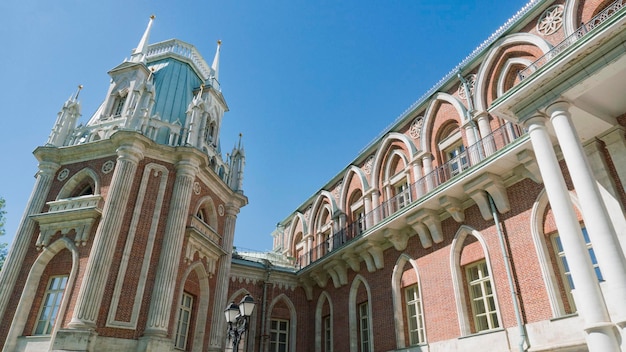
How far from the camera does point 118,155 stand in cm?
1557

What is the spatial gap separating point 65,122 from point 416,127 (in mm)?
15304

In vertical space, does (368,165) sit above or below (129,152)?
above

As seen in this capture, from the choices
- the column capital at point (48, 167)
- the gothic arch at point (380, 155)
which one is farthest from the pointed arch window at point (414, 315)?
the column capital at point (48, 167)

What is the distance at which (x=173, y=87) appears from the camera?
19.9 meters

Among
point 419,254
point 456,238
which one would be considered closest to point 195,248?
point 419,254

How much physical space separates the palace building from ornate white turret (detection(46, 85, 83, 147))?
0.21ft

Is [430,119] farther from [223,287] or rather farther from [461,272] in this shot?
[223,287]

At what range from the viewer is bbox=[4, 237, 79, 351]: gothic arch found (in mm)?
13221

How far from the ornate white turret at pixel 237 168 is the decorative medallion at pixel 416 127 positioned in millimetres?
8719

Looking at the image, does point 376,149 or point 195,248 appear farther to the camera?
point 376,149

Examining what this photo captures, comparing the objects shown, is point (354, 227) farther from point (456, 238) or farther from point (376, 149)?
point (456, 238)

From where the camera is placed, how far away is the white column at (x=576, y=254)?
6.64 metres

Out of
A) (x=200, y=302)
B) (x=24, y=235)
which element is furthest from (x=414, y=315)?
(x=24, y=235)

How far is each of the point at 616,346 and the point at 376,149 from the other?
13.1 meters
